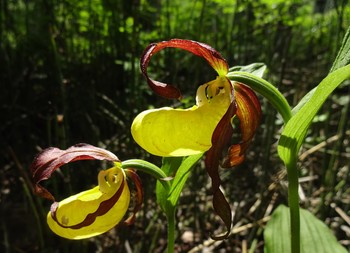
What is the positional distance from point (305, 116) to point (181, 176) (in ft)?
1.09

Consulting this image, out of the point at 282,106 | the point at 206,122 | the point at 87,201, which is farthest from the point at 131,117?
the point at 282,106

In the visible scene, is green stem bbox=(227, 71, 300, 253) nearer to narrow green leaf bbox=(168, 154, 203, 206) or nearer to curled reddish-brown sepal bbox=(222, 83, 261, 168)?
curled reddish-brown sepal bbox=(222, 83, 261, 168)

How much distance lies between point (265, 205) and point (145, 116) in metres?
1.15

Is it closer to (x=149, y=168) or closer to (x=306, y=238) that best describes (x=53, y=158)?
(x=149, y=168)

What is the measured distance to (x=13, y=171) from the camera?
2143 millimetres

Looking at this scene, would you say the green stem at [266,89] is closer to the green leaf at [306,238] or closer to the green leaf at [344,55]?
the green leaf at [344,55]

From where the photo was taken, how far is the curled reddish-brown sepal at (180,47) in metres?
0.84

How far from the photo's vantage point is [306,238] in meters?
1.26

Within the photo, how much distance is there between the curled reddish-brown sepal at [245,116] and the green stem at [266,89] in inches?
2.4

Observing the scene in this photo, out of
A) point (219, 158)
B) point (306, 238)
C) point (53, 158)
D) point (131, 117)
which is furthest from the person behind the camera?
point (131, 117)

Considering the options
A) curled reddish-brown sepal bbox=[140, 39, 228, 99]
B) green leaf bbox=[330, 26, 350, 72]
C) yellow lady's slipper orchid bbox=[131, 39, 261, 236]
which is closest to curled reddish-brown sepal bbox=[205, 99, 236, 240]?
yellow lady's slipper orchid bbox=[131, 39, 261, 236]

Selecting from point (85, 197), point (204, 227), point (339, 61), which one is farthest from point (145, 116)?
point (204, 227)

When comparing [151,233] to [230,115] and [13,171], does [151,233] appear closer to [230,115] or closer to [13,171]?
[13,171]

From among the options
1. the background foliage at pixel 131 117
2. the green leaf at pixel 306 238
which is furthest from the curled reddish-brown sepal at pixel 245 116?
the background foliage at pixel 131 117
